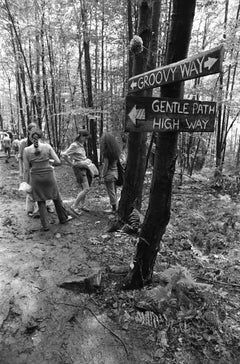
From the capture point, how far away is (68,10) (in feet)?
35.4

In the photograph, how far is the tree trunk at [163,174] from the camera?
2.22 meters

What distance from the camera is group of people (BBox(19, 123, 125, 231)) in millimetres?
4652

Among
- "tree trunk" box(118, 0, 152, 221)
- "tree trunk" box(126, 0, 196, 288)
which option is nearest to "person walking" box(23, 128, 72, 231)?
"tree trunk" box(118, 0, 152, 221)

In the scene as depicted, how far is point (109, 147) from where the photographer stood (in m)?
5.39

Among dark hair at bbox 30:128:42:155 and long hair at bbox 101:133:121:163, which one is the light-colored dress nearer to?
dark hair at bbox 30:128:42:155

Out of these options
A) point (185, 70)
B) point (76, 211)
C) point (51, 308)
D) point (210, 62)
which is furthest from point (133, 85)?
point (76, 211)

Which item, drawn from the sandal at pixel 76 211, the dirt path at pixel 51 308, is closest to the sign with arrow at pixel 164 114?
the dirt path at pixel 51 308

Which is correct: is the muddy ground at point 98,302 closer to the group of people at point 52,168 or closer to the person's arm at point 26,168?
the group of people at point 52,168

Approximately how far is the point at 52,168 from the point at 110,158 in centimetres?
138

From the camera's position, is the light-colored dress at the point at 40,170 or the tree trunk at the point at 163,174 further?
the light-colored dress at the point at 40,170

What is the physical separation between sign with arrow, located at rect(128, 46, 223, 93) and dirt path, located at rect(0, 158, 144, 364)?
2630mm

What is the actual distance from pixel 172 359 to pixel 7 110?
41.8 meters

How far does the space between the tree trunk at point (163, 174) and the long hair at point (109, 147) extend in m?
2.88

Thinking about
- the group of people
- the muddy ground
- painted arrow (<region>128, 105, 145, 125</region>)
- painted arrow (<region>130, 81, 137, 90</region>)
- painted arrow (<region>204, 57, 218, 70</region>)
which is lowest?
the muddy ground
